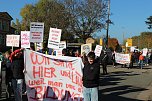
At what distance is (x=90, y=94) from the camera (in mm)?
9359

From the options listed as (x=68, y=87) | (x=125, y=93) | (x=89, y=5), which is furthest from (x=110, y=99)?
(x=89, y=5)

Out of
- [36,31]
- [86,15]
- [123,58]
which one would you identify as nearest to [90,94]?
[36,31]

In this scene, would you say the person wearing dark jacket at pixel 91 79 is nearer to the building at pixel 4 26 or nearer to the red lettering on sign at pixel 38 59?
the red lettering on sign at pixel 38 59

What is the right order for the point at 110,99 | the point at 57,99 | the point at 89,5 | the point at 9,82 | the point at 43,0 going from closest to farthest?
1. the point at 57,99
2. the point at 9,82
3. the point at 110,99
4. the point at 89,5
5. the point at 43,0

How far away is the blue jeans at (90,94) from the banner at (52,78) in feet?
3.37

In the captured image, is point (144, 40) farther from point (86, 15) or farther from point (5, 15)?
point (86, 15)

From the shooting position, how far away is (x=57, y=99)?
416 inches

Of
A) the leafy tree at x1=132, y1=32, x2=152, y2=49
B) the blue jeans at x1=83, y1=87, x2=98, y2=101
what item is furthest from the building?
the blue jeans at x1=83, y1=87, x2=98, y2=101

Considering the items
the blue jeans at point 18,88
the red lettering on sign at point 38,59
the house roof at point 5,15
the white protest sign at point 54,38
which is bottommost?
the blue jeans at point 18,88

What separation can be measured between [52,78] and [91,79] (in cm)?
174

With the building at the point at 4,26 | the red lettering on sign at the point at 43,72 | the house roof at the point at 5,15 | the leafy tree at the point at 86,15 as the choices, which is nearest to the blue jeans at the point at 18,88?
the red lettering on sign at the point at 43,72

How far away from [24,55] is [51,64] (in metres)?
0.80

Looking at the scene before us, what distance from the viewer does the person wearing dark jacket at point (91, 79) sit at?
9273 mm

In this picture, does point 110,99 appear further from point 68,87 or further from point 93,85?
point 93,85
